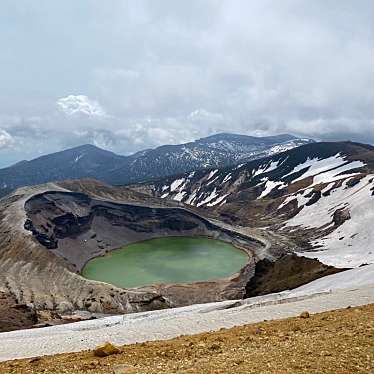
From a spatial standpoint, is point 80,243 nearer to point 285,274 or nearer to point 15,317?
point 285,274

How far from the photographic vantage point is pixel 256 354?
14.4m

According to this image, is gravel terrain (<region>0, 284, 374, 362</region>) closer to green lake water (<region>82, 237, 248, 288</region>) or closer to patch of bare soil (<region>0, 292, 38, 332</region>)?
patch of bare soil (<region>0, 292, 38, 332</region>)

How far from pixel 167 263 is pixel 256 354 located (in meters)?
111

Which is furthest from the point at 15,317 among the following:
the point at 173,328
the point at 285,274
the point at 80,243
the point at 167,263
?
the point at 80,243

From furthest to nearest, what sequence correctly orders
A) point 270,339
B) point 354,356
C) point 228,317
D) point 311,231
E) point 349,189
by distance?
1. point 349,189
2. point 311,231
3. point 228,317
4. point 270,339
5. point 354,356

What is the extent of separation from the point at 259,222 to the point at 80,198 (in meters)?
→ 69.6

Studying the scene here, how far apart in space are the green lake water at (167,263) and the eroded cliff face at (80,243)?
5141 mm

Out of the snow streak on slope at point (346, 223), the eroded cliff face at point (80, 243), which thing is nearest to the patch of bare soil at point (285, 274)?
the eroded cliff face at point (80, 243)

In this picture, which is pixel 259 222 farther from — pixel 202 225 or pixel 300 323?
pixel 300 323

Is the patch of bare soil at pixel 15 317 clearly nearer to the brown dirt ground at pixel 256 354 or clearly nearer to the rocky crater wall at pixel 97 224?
the brown dirt ground at pixel 256 354

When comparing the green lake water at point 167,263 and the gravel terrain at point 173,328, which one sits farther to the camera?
the green lake water at point 167,263

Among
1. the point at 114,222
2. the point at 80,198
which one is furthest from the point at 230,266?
the point at 80,198

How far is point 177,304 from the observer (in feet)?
281

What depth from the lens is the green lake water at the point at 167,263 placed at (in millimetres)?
108500
